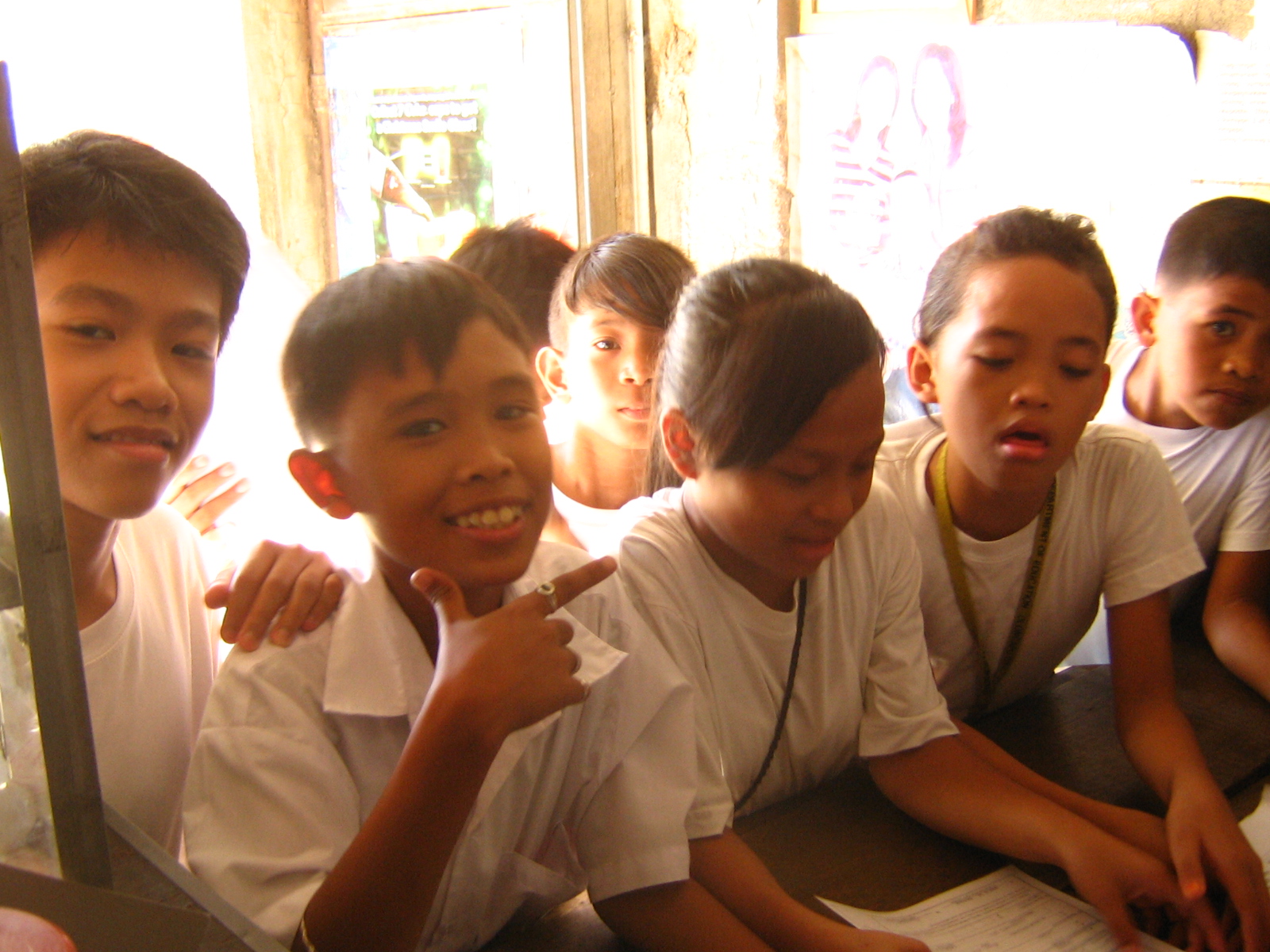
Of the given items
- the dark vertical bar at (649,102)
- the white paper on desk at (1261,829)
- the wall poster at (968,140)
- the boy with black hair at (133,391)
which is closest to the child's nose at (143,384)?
the boy with black hair at (133,391)

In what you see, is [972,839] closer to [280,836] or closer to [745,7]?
[280,836]

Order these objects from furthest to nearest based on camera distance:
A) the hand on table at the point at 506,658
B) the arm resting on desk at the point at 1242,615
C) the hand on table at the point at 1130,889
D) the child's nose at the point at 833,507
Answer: the arm resting on desk at the point at 1242,615 → the child's nose at the point at 833,507 → the hand on table at the point at 1130,889 → the hand on table at the point at 506,658

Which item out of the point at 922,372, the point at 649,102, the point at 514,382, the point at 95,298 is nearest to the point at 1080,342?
the point at 922,372

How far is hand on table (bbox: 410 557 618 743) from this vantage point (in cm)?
71

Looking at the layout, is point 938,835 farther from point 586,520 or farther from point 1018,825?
point 586,520

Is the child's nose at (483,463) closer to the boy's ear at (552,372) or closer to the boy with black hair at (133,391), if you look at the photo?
the boy with black hair at (133,391)

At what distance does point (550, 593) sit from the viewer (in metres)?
0.78

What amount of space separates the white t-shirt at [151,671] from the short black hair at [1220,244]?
62.8 inches

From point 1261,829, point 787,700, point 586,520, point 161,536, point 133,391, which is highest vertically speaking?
point 133,391

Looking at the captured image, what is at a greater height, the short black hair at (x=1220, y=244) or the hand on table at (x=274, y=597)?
the short black hair at (x=1220, y=244)

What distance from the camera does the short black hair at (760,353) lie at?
102 cm

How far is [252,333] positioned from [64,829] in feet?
5.67

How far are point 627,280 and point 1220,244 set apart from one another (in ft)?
3.17

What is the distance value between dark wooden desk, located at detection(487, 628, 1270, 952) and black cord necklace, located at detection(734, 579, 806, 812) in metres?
0.03
